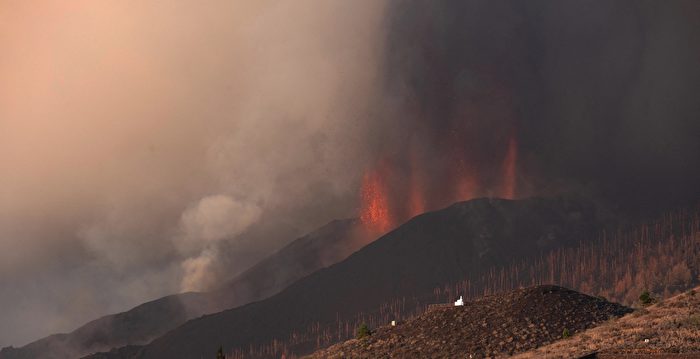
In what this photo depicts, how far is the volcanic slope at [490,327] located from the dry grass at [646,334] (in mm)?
6084

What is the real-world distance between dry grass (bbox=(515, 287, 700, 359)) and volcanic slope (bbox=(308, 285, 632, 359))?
608cm

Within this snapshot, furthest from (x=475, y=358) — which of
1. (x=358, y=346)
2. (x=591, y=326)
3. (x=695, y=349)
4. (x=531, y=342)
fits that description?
(x=695, y=349)

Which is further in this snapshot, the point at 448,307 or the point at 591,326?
the point at 448,307

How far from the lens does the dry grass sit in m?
76.6

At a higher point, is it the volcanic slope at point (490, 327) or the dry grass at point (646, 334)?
the volcanic slope at point (490, 327)

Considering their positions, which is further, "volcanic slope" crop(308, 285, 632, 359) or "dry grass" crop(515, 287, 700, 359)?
"volcanic slope" crop(308, 285, 632, 359)

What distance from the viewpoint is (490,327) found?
11100 centimetres

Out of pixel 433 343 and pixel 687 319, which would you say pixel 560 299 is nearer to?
pixel 433 343

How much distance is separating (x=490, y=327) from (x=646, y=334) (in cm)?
2923

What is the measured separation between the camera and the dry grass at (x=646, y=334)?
76625 millimetres

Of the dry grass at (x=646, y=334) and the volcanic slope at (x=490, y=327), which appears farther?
the volcanic slope at (x=490, y=327)

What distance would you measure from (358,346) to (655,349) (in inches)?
2042

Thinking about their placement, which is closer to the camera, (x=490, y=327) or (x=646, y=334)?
(x=646, y=334)

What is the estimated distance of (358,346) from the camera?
392ft
